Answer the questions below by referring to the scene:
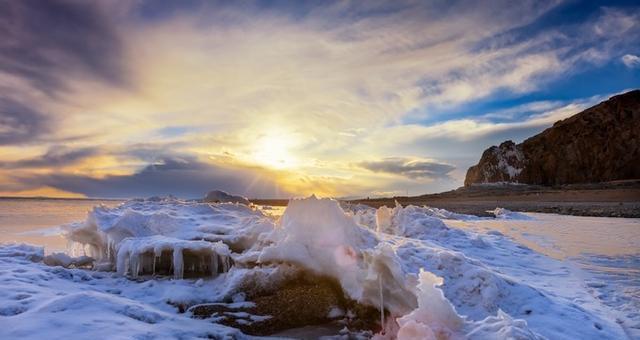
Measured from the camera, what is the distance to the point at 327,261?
27.0 ft

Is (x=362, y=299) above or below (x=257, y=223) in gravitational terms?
below

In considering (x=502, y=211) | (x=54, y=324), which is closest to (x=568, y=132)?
(x=502, y=211)

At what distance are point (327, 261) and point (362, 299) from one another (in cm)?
126

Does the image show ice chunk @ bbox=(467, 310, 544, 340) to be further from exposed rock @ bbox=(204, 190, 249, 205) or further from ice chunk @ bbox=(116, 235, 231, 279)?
exposed rock @ bbox=(204, 190, 249, 205)

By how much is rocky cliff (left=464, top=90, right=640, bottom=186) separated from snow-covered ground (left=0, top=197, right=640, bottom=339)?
73.5 meters

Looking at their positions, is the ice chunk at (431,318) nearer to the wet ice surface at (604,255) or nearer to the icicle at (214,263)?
the wet ice surface at (604,255)

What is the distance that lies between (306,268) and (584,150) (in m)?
83.7

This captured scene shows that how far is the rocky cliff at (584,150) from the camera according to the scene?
7244cm

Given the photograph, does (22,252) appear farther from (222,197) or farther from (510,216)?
(510,216)

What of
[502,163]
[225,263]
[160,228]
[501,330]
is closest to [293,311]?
[225,263]

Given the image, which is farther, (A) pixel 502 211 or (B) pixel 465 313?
(A) pixel 502 211

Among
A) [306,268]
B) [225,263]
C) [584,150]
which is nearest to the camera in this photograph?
[306,268]

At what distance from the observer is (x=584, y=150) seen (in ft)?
253

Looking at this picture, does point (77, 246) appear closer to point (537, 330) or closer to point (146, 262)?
point (146, 262)
